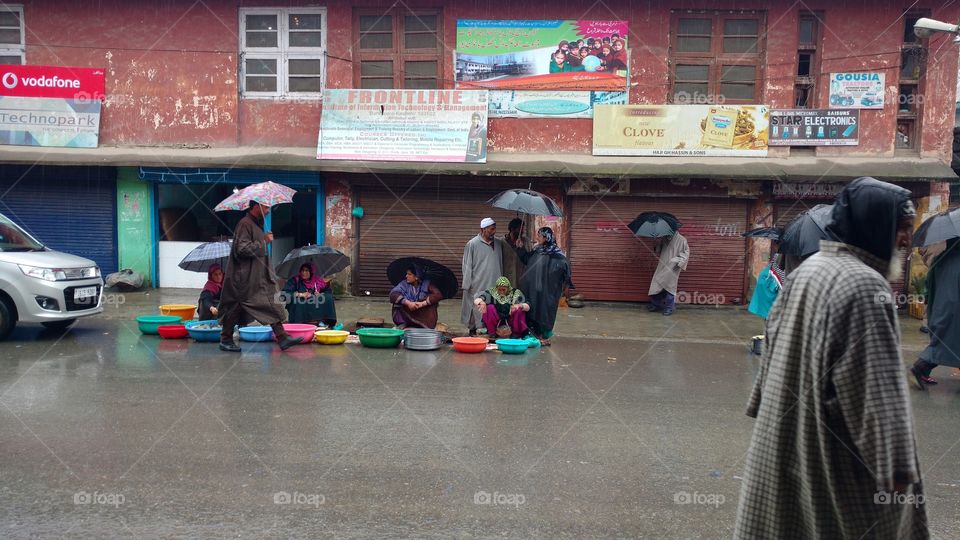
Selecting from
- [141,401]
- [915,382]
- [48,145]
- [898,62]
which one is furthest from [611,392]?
[48,145]

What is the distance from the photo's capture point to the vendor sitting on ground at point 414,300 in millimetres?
10328

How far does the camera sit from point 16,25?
49.0ft

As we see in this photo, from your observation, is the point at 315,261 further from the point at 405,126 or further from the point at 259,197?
the point at 405,126

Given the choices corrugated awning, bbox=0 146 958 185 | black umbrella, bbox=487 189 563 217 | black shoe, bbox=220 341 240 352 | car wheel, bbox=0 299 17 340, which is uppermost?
corrugated awning, bbox=0 146 958 185

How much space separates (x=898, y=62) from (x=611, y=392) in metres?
→ 9.76

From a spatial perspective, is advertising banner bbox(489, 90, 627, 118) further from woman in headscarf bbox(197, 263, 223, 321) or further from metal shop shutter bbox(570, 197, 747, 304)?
woman in headscarf bbox(197, 263, 223, 321)

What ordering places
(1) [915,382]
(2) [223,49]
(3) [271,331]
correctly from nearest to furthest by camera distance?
(1) [915,382] < (3) [271,331] < (2) [223,49]

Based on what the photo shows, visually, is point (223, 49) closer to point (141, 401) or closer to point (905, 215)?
point (141, 401)

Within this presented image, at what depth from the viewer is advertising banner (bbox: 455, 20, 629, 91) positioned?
14.1 m

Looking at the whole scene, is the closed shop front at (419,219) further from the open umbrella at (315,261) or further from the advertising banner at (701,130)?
the open umbrella at (315,261)

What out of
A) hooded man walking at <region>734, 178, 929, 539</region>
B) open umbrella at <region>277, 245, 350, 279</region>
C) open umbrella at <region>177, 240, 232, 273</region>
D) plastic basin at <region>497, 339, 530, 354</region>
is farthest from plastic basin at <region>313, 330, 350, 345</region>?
hooded man walking at <region>734, 178, 929, 539</region>

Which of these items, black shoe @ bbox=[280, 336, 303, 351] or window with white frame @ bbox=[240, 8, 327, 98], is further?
window with white frame @ bbox=[240, 8, 327, 98]

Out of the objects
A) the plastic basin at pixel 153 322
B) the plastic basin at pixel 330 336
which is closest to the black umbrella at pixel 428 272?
the plastic basin at pixel 330 336

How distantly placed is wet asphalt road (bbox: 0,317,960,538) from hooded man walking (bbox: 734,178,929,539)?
1.60m
